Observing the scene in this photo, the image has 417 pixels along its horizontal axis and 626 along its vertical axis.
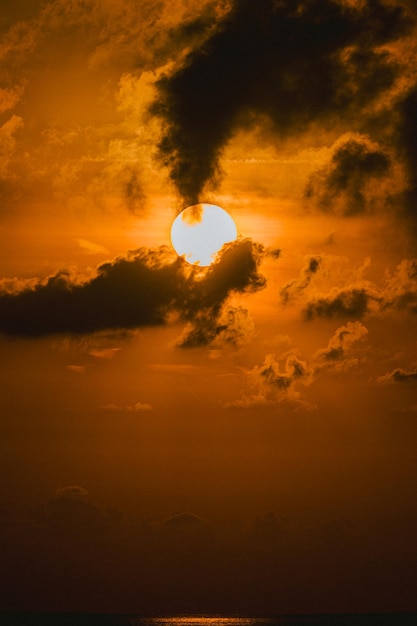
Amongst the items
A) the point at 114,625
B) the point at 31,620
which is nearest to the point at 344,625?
the point at 114,625

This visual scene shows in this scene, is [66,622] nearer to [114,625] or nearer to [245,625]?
[114,625]

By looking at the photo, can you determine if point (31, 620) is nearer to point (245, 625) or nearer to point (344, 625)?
point (344, 625)

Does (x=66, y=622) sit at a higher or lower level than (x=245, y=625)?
lower

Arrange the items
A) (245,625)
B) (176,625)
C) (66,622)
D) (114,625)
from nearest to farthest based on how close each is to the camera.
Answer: (66,622), (114,625), (176,625), (245,625)

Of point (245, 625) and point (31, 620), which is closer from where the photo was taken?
point (31, 620)

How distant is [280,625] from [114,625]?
2874 centimetres

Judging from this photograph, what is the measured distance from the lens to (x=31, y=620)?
120750mm

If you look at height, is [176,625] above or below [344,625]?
above

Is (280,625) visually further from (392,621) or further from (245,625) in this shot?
(245,625)

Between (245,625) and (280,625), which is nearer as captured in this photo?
(280,625)

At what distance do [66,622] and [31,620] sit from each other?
5.41m

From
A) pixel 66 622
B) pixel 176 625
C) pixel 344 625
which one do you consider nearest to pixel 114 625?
pixel 66 622

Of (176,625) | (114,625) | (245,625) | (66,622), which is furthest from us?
(245,625)

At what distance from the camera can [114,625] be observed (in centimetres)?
13312
